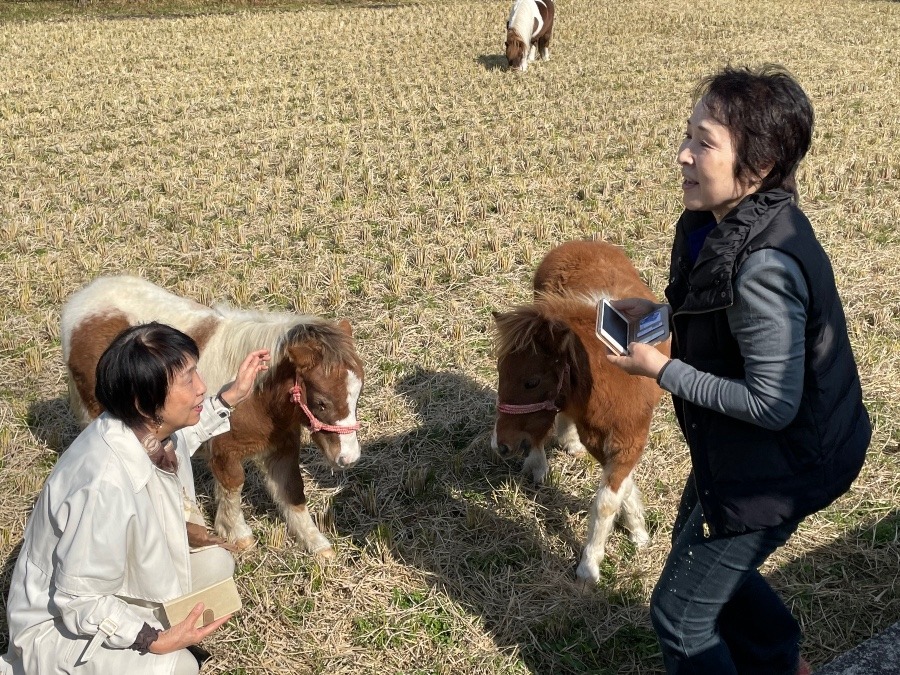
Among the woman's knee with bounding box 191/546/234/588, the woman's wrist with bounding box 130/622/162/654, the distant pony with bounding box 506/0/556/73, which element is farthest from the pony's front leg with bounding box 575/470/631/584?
the distant pony with bounding box 506/0/556/73

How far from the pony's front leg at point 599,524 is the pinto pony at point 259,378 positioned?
4.12 feet

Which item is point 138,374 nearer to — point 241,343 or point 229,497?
point 241,343

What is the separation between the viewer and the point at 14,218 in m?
8.40

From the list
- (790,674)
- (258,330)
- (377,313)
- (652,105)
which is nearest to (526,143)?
(652,105)

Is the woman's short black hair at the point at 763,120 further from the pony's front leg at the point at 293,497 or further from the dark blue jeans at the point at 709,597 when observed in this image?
the pony's front leg at the point at 293,497

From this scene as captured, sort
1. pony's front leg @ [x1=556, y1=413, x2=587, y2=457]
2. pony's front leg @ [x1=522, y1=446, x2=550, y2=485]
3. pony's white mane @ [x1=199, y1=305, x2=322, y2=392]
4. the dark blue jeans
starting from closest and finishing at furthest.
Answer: the dark blue jeans → pony's white mane @ [x1=199, y1=305, x2=322, y2=392] → pony's front leg @ [x1=522, y1=446, x2=550, y2=485] → pony's front leg @ [x1=556, y1=413, x2=587, y2=457]

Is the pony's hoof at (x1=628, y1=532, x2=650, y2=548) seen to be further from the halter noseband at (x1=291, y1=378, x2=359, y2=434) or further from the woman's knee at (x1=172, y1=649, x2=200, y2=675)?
the woman's knee at (x1=172, y1=649, x2=200, y2=675)

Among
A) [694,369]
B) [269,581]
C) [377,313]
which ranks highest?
[694,369]

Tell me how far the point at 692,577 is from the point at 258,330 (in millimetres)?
2502

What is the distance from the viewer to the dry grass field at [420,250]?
12.8 feet

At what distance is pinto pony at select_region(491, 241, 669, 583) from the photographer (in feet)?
12.6

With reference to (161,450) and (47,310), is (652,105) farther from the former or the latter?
(161,450)

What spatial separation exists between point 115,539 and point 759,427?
2.07m

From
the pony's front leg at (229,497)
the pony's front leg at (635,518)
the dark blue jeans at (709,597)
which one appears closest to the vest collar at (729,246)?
the dark blue jeans at (709,597)
